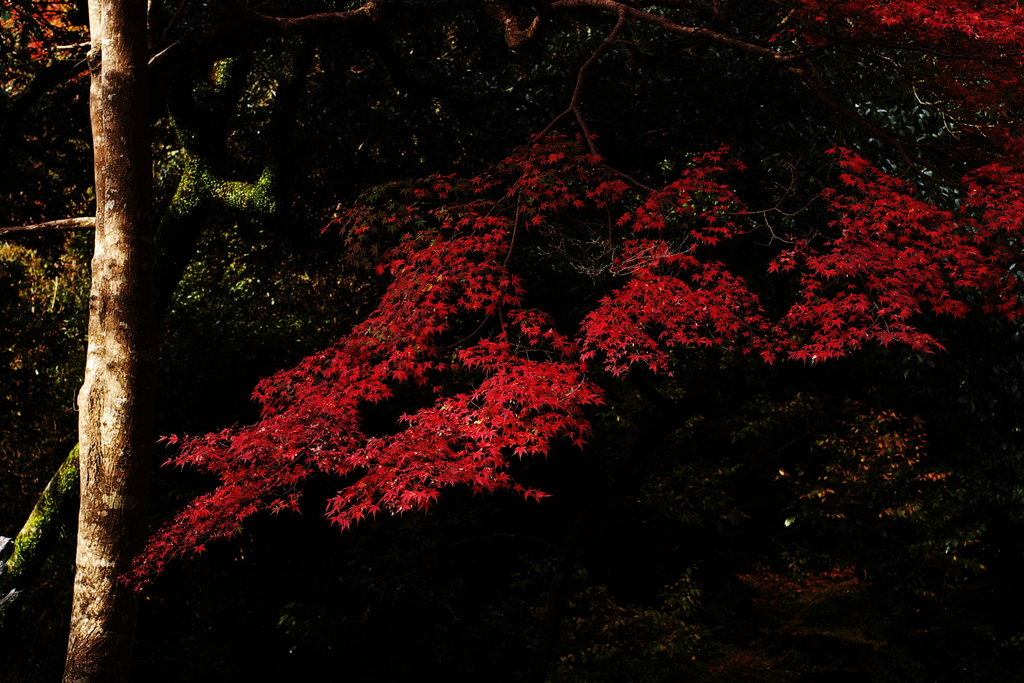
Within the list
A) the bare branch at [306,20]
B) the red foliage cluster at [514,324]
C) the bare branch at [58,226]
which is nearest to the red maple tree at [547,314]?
the red foliage cluster at [514,324]

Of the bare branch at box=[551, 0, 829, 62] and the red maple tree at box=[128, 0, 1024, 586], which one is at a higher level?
the bare branch at box=[551, 0, 829, 62]

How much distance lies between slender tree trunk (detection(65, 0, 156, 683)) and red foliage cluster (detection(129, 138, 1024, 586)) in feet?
0.78

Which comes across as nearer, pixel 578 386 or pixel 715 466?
pixel 578 386

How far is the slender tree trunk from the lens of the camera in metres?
3.89

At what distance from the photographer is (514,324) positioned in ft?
17.1

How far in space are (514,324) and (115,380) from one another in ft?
7.73

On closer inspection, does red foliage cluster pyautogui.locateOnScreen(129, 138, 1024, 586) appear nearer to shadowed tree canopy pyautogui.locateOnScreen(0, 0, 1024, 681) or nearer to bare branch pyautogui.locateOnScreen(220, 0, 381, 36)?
shadowed tree canopy pyautogui.locateOnScreen(0, 0, 1024, 681)

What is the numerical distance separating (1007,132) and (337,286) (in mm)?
5691

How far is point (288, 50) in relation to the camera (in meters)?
8.09

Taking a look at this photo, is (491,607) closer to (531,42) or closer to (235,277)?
(235,277)

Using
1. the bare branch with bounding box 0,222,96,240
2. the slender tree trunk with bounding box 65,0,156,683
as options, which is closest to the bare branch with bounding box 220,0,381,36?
the slender tree trunk with bounding box 65,0,156,683

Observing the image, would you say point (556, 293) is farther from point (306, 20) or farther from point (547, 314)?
point (306, 20)

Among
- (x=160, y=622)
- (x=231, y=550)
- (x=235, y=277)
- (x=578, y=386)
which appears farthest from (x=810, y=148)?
(x=160, y=622)

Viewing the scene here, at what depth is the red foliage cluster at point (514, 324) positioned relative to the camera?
168 inches
